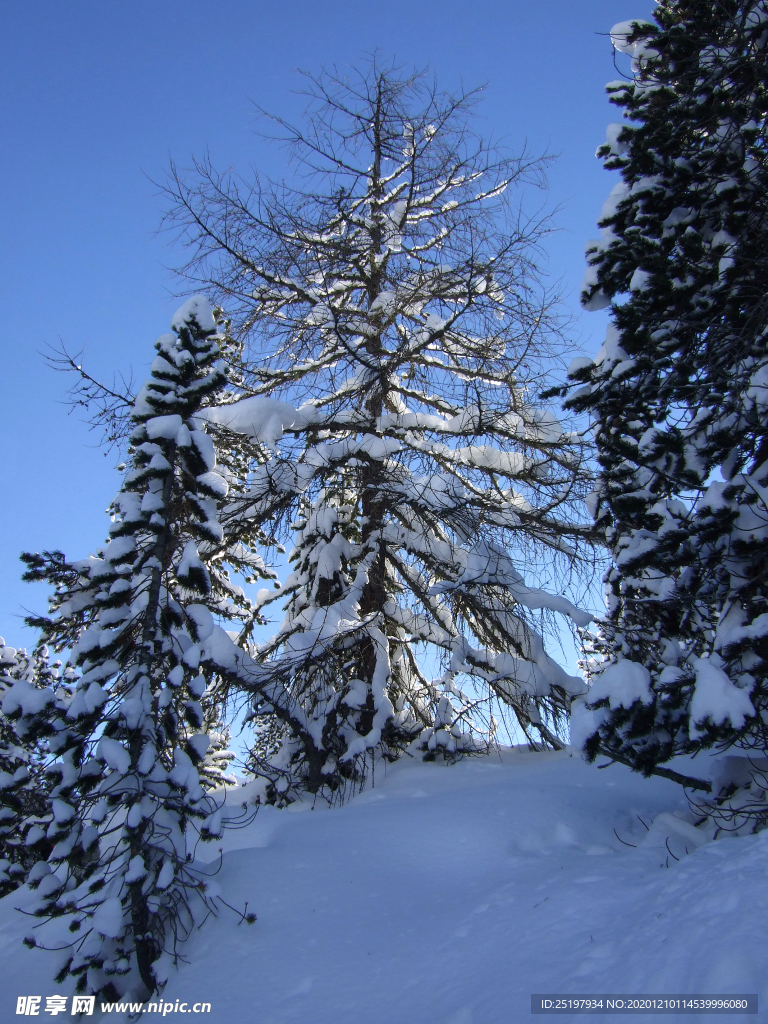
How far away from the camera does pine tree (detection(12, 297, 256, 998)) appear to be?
3920 millimetres

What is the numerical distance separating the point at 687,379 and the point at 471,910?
3.76m

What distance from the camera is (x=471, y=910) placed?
144 inches

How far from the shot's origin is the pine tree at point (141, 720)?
3.92 meters

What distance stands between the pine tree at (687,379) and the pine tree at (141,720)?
109 inches

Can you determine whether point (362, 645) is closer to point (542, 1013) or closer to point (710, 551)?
point (710, 551)

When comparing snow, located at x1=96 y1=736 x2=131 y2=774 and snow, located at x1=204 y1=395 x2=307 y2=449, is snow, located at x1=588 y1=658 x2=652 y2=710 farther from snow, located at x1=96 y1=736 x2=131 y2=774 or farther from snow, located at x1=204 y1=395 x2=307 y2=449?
snow, located at x1=204 y1=395 x2=307 y2=449

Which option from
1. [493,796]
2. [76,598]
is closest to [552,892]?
[493,796]

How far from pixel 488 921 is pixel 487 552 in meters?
3.43

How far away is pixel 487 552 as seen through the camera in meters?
6.33

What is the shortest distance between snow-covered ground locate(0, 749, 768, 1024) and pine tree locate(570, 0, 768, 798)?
784mm

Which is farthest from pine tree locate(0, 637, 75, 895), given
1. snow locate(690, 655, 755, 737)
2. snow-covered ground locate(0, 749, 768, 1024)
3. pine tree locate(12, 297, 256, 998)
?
snow locate(690, 655, 755, 737)

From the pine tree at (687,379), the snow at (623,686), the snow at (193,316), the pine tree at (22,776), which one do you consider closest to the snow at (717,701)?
the pine tree at (687,379)

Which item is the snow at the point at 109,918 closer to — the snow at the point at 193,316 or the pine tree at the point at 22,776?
the pine tree at the point at 22,776

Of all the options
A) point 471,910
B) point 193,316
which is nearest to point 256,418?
point 193,316
